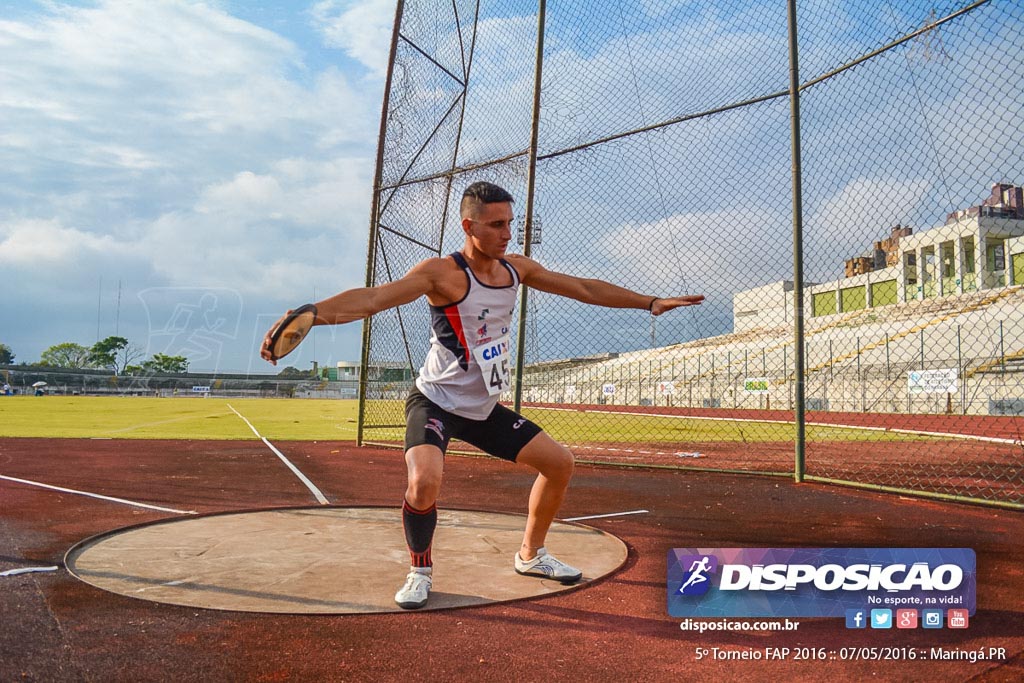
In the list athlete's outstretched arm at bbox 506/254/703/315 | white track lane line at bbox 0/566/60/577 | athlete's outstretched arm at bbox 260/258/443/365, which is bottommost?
white track lane line at bbox 0/566/60/577

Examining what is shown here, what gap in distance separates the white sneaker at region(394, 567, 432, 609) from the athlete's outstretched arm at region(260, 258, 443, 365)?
1220 mm

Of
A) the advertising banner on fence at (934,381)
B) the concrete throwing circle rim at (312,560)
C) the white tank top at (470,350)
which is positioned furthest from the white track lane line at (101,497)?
the advertising banner on fence at (934,381)

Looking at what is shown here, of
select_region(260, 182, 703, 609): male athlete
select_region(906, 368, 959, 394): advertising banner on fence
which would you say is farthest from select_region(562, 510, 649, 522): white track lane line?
select_region(906, 368, 959, 394): advertising banner on fence

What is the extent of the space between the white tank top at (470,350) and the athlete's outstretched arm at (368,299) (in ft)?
0.73

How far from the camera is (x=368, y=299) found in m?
3.20

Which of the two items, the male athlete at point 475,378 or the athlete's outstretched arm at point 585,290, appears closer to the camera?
the male athlete at point 475,378

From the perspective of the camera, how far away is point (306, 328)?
2945 mm

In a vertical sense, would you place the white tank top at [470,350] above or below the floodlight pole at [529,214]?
below

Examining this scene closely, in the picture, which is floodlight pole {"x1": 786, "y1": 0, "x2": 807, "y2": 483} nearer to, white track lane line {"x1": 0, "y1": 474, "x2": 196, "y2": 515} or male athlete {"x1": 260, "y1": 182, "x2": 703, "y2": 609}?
male athlete {"x1": 260, "y1": 182, "x2": 703, "y2": 609}

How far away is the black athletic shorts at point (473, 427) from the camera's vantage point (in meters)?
3.73

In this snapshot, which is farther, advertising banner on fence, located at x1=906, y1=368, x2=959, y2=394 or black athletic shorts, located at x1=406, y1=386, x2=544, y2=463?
advertising banner on fence, located at x1=906, y1=368, x2=959, y2=394

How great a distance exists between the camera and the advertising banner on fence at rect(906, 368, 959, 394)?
74.5 ft

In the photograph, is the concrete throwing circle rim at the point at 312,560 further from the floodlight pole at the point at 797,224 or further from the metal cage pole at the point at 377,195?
the metal cage pole at the point at 377,195

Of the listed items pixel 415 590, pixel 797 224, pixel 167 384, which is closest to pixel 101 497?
pixel 415 590
